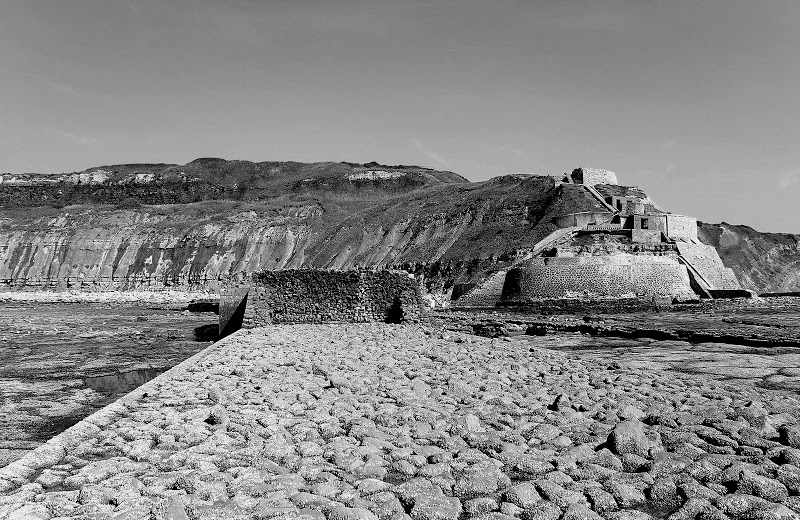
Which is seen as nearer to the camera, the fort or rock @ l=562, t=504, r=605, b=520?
rock @ l=562, t=504, r=605, b=520

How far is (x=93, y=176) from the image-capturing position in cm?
10512

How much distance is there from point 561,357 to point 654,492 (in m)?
6.52

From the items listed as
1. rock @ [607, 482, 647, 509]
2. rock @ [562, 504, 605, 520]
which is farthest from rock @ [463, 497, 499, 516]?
rock @ [607, 482, 647, 509]

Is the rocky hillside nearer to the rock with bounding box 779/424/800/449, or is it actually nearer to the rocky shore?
the rocky shore

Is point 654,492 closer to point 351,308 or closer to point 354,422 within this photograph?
point 354,422

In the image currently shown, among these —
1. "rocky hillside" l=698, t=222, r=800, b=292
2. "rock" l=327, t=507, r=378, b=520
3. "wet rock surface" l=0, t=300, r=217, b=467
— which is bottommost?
"wet rock surface" l=0, t=300, r=217, b=467

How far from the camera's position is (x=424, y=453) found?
443cm

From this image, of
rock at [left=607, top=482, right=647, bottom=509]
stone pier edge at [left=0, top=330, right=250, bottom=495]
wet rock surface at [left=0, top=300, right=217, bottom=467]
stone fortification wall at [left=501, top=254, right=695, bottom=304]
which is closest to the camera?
rock at [left=607, top=482, right=647, bottom=509]

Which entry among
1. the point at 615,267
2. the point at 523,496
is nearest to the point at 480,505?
the point at 523,496

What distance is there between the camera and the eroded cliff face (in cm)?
5431

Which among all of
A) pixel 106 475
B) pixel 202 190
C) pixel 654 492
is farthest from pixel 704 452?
pixel 202 190

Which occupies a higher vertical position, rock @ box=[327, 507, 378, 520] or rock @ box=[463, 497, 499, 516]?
rock @ box=[463, 497, 499, 516]

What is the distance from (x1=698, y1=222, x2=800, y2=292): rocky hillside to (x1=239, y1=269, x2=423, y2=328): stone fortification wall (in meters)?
49.9

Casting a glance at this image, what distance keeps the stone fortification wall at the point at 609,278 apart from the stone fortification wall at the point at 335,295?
22.5 m
